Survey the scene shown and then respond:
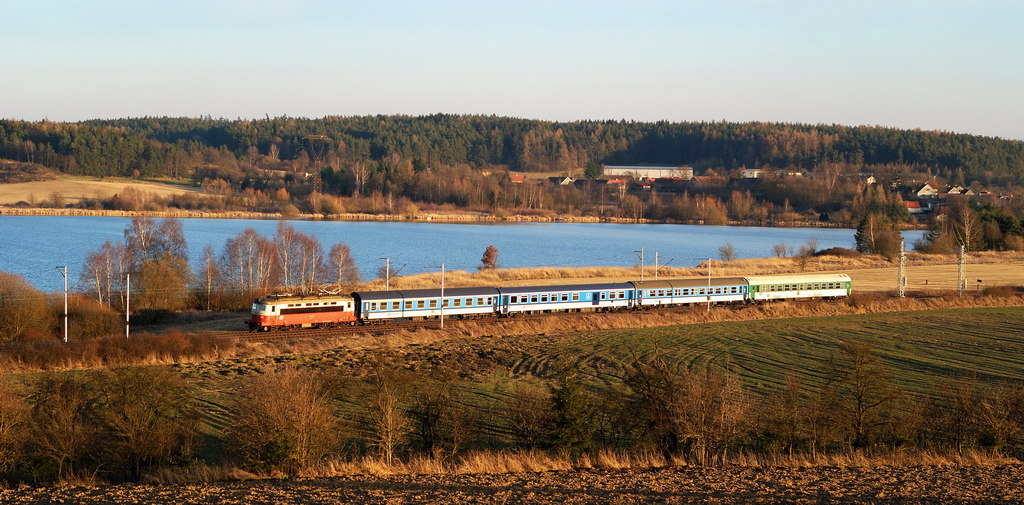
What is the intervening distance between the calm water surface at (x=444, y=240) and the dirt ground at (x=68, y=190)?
54.5 ft

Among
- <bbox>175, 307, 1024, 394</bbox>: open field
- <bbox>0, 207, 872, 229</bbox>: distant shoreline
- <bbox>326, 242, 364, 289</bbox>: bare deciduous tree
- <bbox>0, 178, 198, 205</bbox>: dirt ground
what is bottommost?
<bbox>175, 307, 1024, 394</bbox>: open field

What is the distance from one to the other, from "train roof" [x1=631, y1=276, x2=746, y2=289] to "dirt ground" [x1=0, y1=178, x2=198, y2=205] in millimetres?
106675

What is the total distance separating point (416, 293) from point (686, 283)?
16249 mm

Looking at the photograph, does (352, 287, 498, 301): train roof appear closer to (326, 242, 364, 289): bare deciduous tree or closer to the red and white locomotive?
the red and white locomotive

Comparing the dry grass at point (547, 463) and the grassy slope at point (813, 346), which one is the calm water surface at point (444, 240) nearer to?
the grassy slope at point (813, 346)

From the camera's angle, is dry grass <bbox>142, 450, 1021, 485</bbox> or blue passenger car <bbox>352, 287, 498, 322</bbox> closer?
dry grass <bbox>142, 450, 1021, 485</bbox>

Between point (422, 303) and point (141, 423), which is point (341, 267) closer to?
point (422, 303)

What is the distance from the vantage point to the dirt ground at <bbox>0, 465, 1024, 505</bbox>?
1461 centimetres

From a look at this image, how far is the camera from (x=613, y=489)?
50.6ft

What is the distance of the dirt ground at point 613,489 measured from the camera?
14609mm

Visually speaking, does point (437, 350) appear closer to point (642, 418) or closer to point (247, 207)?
point (642, 418)

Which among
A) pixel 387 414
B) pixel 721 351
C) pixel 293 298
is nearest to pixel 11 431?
pixel 387 414

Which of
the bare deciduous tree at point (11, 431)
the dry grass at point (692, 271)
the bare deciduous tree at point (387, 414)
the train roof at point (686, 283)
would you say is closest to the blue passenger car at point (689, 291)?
the train roof at point (686, 283)

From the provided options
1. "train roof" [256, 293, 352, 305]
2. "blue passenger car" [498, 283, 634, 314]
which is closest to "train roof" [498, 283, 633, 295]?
"blue passenger car" [498, 283, 634, 314]
